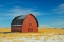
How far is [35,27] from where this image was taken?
52781 millimetres

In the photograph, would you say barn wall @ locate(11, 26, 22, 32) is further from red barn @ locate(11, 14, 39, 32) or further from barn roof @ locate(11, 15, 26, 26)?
barn roof @ locate(11, 15, 26, 26)

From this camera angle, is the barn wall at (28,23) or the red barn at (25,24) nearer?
the red barn at (25,24)

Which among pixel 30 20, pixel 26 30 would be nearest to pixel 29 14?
pixel 30 20

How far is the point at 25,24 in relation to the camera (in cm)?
4978

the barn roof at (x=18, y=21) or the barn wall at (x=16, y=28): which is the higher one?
the barn roof at (x=18, y=21)

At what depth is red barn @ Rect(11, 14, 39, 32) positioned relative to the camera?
4912cm

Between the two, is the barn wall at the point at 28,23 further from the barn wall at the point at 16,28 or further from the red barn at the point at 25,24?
the barn wall at the point at 16,28

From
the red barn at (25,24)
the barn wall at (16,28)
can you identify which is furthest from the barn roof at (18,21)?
the barn wall at (16,28)

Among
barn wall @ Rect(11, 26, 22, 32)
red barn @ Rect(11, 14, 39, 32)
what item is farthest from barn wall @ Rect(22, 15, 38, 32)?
barn wall @ Rect(11, 26, 22, 32)

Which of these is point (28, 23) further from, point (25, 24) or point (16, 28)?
point (16, 28)

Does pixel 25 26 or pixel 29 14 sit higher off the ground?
pixel 29 14

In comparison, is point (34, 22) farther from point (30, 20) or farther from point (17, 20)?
point (17, 20)

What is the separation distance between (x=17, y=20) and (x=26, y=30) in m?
4.06

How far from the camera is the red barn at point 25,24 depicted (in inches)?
1934
